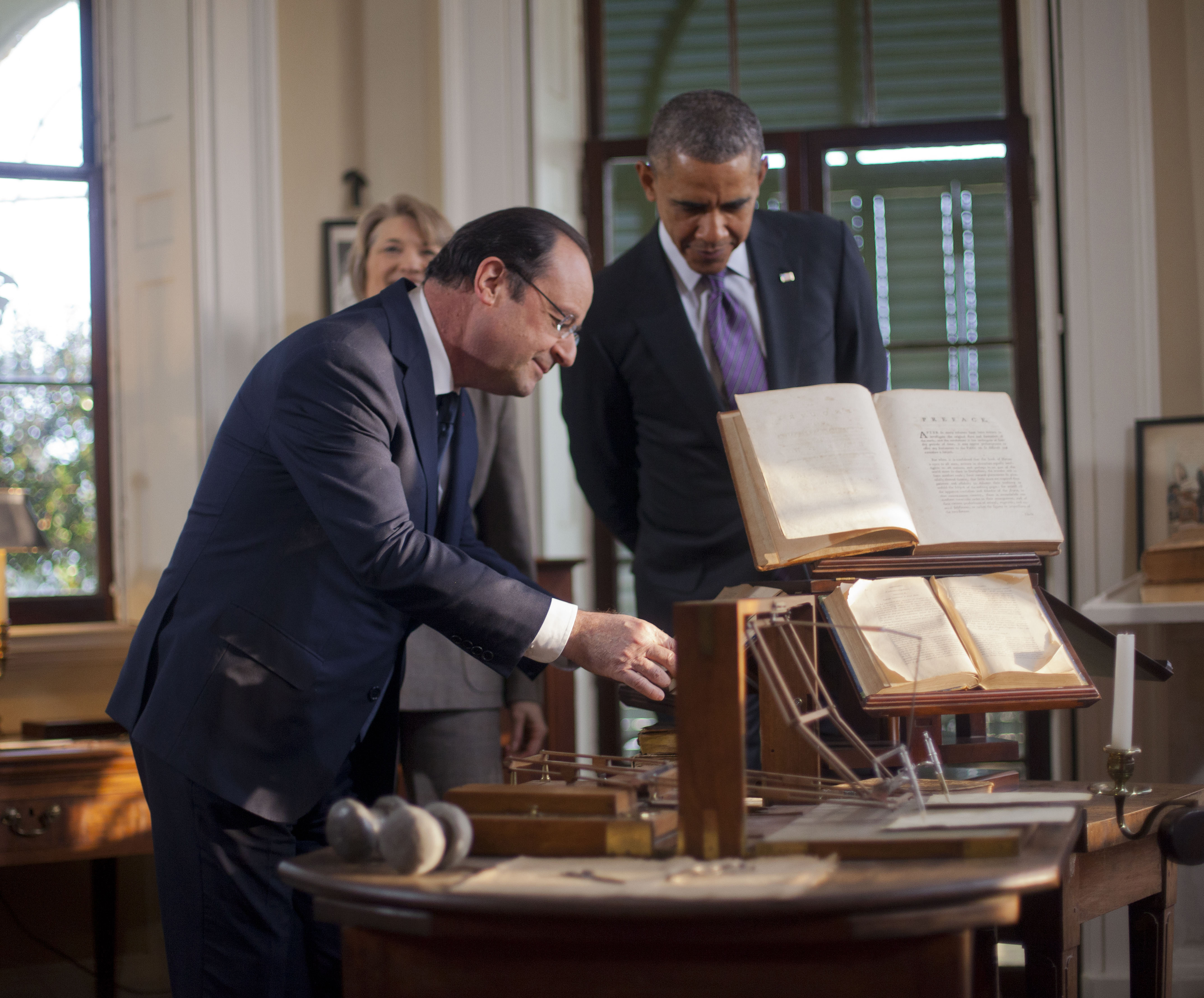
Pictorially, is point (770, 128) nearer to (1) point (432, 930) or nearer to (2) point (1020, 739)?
(2) point (1020, 739)

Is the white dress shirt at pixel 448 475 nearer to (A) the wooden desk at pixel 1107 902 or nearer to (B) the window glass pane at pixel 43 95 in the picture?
(A) the wooden desk at pixel 1107 902

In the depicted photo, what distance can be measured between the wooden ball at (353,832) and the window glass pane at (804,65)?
119 inches

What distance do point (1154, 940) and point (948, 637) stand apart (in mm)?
518

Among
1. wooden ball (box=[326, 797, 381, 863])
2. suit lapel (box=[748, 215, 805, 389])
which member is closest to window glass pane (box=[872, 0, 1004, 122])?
suit lapel (box=[748, 215, 805, 389])

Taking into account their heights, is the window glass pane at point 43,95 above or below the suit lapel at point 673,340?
above

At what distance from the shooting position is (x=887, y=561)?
5.70 feet

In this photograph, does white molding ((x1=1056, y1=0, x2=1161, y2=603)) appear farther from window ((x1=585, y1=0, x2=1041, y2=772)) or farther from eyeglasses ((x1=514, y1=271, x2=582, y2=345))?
eyeglasses ((x1=514, y1=271, x2=582, y2=345))

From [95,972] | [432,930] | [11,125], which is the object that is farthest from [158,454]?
[432,930]

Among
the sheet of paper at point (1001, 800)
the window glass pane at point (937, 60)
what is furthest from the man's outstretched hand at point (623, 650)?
the window glass pane at point (937, 60)

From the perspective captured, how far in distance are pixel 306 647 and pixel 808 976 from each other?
836mm

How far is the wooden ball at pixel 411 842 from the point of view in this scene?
42.8 inches

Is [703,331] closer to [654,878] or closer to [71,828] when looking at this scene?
[654,878]

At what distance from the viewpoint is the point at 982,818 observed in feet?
4.05

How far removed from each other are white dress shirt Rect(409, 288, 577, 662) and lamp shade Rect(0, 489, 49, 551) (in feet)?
5.21
